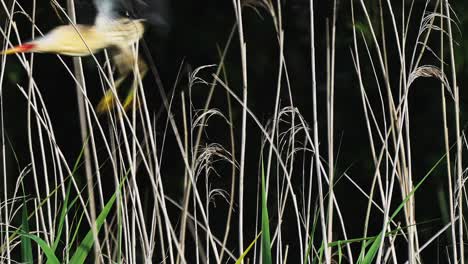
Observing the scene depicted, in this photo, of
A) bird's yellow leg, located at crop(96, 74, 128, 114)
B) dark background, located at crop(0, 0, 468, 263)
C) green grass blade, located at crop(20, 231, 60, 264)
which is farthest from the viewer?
dark background, located at crop(0, 0, 468, 263)

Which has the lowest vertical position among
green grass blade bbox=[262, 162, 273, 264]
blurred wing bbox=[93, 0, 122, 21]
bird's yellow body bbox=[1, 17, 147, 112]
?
green grass blade bbox=[262, 162, 273, 264]

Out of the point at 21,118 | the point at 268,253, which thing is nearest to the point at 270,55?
the point at 21,118

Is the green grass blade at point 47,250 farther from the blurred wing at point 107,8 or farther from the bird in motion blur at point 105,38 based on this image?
the blurred wing at point 107,8

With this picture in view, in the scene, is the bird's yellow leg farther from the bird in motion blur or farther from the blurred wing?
the blurred wing

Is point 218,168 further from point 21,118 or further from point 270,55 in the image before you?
point 21,118

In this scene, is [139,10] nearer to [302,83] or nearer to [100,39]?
[100,39]

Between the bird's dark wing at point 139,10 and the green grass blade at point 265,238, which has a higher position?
the bird's dark wing at point 139,10

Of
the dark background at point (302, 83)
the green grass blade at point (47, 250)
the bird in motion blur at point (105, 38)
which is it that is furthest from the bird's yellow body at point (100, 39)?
the dark background at point (302, 83)

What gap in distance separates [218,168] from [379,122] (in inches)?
16.9

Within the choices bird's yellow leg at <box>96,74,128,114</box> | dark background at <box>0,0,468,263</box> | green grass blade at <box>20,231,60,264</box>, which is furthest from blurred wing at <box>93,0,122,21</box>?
green grass blade at <box>20,231,60,264</box>

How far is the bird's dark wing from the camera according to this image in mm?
1685

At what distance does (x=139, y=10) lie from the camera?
6.34ft

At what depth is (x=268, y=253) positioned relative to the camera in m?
1.32

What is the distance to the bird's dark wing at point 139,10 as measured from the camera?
5.53ft
